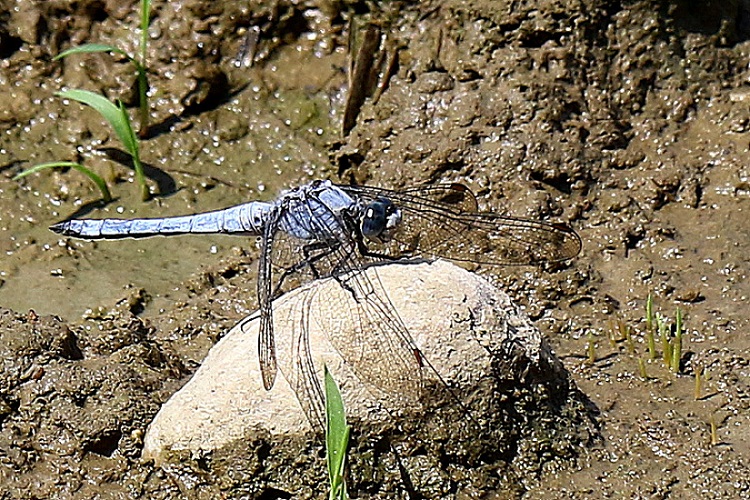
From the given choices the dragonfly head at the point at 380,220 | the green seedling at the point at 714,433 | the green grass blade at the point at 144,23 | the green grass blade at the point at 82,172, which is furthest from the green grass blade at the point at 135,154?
the green seedling at the point at 714,433

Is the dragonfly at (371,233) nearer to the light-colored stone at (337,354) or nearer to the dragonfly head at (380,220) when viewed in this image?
the dragonfly head at (380,220)

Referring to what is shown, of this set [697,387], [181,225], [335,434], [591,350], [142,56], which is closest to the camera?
[335,434]

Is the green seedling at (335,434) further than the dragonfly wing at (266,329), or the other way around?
the dragonfly wing at (266,329)

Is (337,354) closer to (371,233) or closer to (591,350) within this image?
(371,233)

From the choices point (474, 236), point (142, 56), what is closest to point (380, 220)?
point (474, 236)

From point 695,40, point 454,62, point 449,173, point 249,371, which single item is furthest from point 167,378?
A: point 695,40

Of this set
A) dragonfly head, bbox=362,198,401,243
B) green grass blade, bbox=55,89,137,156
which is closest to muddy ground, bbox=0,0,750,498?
green grass blade, bbox=55,89,137,156

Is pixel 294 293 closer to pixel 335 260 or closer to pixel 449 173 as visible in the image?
pixel 335 260
